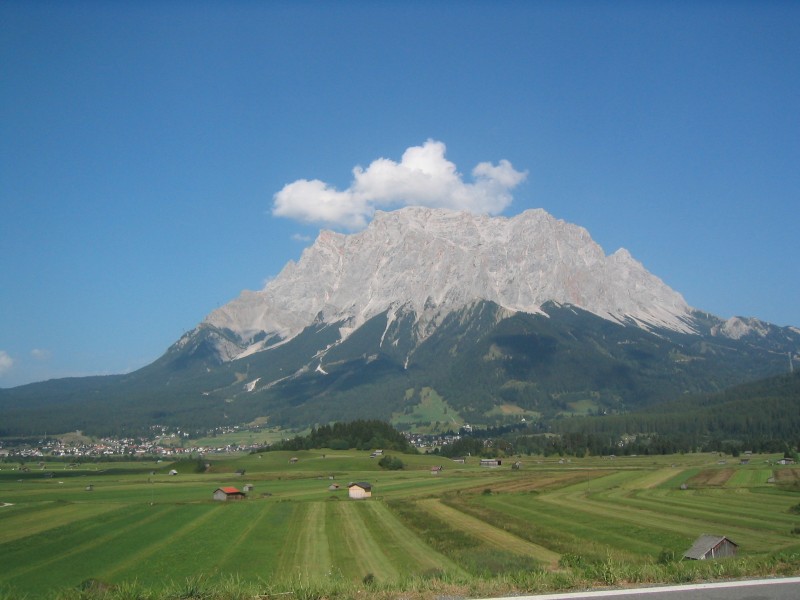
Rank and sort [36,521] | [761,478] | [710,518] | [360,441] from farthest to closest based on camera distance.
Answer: [360,441] < [761,478] < [36,521] < [710,518]

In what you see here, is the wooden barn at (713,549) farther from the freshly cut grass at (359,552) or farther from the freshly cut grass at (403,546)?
the freshly cut grass at (359,552)

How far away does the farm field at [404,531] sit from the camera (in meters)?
18.1

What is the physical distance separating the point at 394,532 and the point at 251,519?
1539 centimetres

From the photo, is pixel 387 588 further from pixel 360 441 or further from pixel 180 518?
pixel 360 441

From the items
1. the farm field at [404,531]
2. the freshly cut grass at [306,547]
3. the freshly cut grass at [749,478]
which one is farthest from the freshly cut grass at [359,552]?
the freshly cut grass at [749,478]

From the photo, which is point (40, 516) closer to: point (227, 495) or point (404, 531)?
point (227, 495)

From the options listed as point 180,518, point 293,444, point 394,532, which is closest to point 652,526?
point 394,532

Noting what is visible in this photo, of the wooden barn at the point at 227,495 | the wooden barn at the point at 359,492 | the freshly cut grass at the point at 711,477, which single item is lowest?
the freshly cut grass at the point at 711,477

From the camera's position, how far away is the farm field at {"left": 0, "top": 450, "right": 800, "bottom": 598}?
59.4ft

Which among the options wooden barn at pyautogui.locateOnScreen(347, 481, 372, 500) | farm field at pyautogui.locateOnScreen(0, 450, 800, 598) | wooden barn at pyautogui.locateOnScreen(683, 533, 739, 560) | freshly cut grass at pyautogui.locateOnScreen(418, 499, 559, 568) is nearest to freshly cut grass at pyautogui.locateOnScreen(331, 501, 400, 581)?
farm field at pyautogui.locateOnScreen(0, 450, 800, 598)

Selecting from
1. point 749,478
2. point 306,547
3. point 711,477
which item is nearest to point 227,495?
point 306,547

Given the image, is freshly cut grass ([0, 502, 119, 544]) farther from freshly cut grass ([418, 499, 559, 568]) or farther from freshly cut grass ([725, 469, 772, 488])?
freshly cut grass ([725, 469, 772, 488])

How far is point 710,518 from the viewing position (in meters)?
53.6

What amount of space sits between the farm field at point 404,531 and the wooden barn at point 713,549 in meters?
0.74
